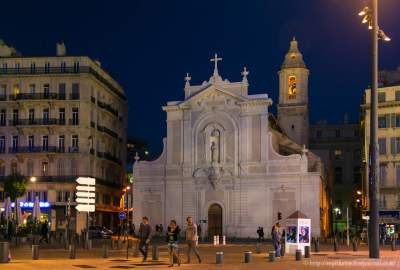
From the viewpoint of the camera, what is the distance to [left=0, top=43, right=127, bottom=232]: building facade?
79.9 meters

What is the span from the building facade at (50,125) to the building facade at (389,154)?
31354 millimetres

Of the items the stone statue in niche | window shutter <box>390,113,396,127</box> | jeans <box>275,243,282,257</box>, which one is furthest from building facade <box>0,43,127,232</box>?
jeans <box>275,243,282,257</box>

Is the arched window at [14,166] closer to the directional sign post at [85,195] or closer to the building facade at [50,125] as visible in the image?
the building facade at [50,125]

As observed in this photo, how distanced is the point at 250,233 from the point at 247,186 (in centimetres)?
481

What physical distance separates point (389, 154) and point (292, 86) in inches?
852

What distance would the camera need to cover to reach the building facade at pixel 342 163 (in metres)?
114

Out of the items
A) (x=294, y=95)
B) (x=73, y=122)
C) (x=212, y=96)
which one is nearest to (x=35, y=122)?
(x=73, y=122)

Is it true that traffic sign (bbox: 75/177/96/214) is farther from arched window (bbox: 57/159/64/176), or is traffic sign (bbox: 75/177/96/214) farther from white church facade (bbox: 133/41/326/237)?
arched window (bbox: 57/159/64/176)

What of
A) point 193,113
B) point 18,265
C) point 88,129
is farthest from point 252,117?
point 18,265

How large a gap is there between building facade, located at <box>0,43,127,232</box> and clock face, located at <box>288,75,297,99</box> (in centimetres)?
2705

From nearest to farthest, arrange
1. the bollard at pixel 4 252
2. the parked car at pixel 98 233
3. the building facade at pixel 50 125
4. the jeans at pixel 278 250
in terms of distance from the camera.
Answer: the bollard at pixel 4 252
the jeans at pixel 278 250
the parked car at pixel 98 233
the building facade at pixel 50 125

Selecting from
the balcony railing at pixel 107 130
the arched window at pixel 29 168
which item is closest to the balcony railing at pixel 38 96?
the balcony railing at pixel 107 130

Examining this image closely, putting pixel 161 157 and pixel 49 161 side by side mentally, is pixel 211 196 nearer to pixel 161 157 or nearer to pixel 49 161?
pixel 161 157

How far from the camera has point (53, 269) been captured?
27266mm
